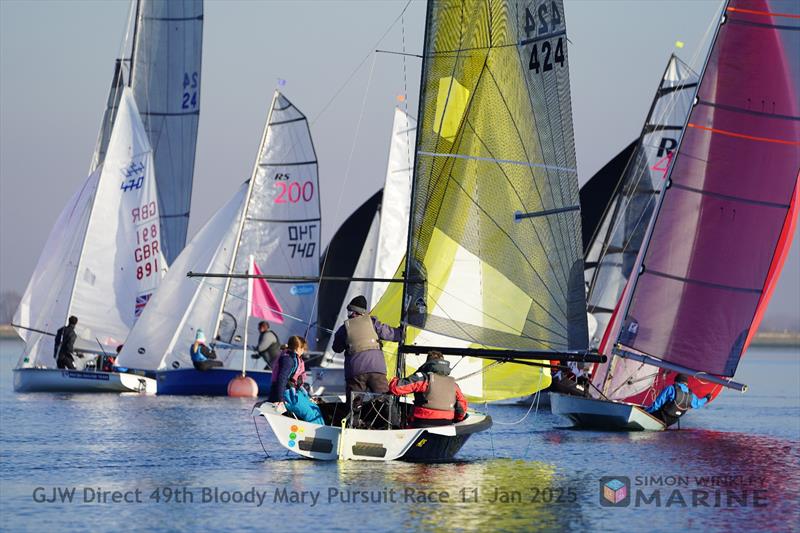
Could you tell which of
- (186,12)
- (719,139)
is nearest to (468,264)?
(719,139)

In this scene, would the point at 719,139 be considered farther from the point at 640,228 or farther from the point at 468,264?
the point at 640,228

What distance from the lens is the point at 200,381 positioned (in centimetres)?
3506

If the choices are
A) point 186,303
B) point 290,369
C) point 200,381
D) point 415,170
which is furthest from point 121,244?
point 415,170

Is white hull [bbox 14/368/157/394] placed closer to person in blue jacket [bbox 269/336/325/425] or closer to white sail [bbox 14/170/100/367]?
white sail [bbox 14/170/100/367]

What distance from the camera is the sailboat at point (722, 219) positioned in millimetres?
26391

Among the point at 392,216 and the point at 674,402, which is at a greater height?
the point at 392,216

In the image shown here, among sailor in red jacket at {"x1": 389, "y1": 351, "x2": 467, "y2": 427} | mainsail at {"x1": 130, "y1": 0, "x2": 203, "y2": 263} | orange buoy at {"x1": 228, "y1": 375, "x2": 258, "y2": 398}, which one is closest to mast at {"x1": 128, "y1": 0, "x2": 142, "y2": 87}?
mainsail at {"x1": 130, "y1": 0, "x2": 203, "y2": 263}

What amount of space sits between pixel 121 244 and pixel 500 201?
63.5ft

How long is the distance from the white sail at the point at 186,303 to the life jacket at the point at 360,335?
56.8 feet

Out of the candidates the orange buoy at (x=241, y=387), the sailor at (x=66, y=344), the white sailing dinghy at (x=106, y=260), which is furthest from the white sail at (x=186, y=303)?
the orange buoy at (x=241, y=387)

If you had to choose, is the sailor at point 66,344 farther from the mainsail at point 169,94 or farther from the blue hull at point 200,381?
the mainsail at point 169,94

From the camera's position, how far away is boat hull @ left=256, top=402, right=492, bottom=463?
60.2ft

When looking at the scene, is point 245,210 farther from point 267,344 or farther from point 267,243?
point 267,344

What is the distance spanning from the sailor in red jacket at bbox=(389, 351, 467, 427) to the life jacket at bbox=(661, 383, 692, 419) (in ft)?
29.0
